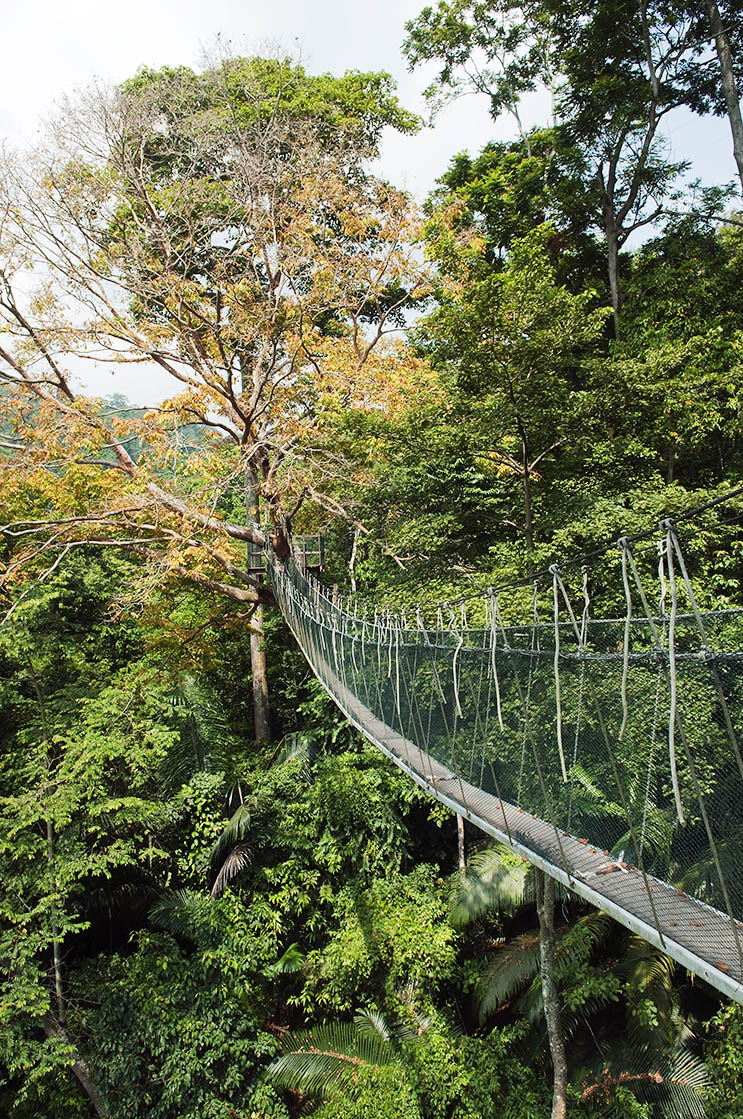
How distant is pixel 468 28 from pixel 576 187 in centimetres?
311

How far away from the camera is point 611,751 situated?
163 centimetres

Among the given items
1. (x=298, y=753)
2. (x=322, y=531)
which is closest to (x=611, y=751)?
(x=298, y=753)

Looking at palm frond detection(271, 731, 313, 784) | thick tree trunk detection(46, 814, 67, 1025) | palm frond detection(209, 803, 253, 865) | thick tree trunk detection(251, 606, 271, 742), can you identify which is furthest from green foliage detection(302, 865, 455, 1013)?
thick tree trunk detection(251, 606, 271, 742)

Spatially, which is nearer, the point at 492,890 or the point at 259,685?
the point at 492,890

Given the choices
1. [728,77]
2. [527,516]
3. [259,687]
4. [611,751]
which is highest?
[728,77]

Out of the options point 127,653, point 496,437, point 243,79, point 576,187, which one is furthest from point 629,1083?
point 243,79

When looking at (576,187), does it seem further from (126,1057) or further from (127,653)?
(126,1057)

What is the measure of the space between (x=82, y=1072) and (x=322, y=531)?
A: 482 centimetres

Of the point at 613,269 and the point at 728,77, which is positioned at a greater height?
the point at 728,77

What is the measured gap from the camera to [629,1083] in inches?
165

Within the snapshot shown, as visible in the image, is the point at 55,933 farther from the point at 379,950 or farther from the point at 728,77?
the point at 728,77

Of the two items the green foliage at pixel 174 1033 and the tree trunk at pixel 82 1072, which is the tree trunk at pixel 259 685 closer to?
the green foliage at pixel 174 1033

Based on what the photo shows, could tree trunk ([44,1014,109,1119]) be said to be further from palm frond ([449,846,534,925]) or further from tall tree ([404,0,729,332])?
tall tree ([404,0,729,332])

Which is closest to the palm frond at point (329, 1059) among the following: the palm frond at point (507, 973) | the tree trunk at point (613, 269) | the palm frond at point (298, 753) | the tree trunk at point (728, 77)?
the palm frond at point (507, 973)
